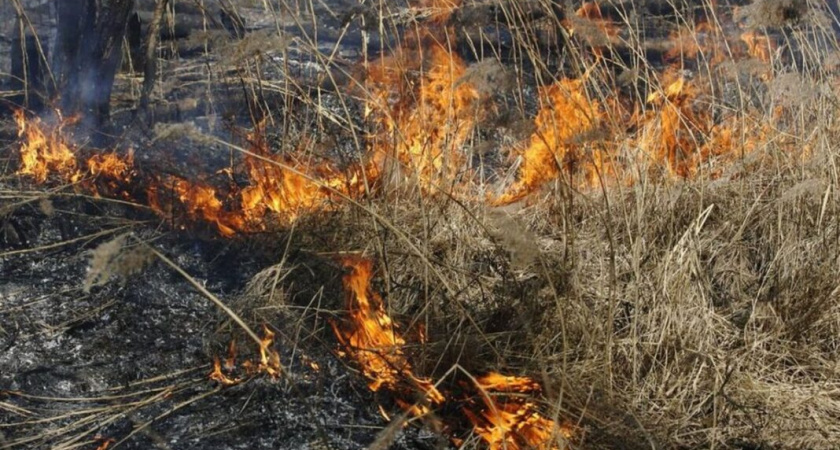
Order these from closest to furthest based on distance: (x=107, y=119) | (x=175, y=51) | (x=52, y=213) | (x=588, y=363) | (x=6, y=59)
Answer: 1. (x=588, y=363)
2. (x=52, y=213)
3. (x=107, y=119)
4. (x=175, y=51)
5. (x=6, y=59)

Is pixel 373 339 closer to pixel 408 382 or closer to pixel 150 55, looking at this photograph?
pixel 408 382

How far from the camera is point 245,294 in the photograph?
347 centimetres

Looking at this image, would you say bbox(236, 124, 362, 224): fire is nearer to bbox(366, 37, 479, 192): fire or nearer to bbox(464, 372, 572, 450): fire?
bbox(366, 37, 479, 192): fire

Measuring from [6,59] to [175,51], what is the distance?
1270 millimetres

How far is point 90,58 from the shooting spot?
487 cm

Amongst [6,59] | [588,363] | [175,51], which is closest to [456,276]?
[588,363]

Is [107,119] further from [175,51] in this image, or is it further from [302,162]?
[302,162]

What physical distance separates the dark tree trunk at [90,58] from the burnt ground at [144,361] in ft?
3.15

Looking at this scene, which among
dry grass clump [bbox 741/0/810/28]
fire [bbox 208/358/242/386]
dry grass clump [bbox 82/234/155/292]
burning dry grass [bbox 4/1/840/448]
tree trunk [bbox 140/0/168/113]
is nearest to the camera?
dry grass clump [bbox 82/234/155/292]

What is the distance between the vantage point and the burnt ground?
2934mm

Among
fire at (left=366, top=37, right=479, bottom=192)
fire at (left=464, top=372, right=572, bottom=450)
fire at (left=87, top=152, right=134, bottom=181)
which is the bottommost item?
fire at (left=464, top=372, right=572, bottom=450)

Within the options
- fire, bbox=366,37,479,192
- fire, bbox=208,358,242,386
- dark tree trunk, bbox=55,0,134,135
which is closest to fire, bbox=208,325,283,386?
fire, bbox=208,358,242,386

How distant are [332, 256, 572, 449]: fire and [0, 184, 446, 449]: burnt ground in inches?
3.0

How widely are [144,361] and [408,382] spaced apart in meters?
0.95
